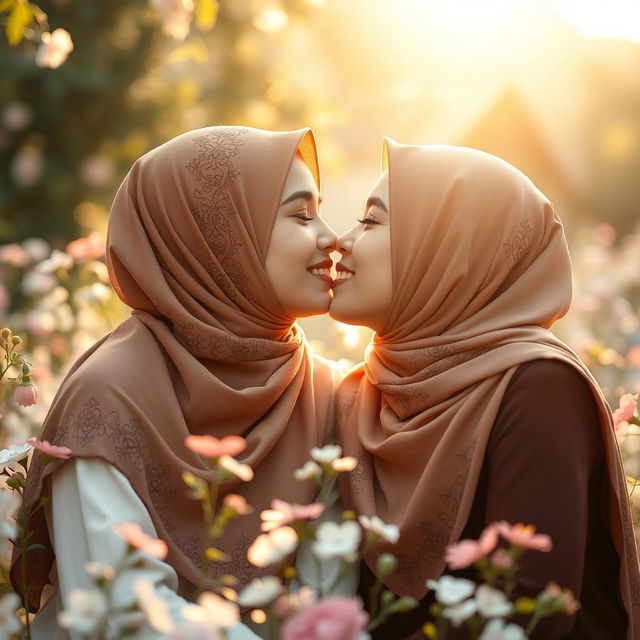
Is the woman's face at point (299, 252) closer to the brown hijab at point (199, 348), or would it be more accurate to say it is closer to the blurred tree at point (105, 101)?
the brown hijab at point (199, 348)

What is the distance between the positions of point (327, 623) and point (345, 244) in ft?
4.36

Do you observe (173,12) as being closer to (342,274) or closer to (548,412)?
(342,274)

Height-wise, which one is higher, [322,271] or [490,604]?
[322,271]

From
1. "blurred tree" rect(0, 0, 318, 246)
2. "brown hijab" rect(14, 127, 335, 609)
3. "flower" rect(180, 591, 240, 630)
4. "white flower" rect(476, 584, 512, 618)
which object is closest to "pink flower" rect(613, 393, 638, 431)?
"brown hijab" rect(14, 127, 335, 609)

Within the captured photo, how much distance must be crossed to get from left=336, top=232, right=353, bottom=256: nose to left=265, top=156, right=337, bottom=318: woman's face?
2cm

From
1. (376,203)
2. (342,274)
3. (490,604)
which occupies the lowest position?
(490,604)

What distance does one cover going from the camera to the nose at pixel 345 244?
8.03ft

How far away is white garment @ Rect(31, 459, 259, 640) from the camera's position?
1.94 meters

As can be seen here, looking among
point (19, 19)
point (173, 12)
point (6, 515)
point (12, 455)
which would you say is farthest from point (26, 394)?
point (173, 12)

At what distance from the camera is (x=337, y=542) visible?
140 centimetres

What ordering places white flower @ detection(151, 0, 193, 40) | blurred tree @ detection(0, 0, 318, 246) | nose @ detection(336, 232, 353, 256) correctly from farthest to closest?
1. blurred tree @ detection(0, 0, 318, 246)
2. white flower @ detection(151, 0, 193, 40)
3. nose @ detection(336, 232, 353, 256)

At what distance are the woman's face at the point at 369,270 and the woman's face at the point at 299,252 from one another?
0.04 metres

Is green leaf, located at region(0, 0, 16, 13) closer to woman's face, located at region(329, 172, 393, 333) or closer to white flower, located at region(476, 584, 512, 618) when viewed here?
woman's face, located at region(329, 172, 393, 333)

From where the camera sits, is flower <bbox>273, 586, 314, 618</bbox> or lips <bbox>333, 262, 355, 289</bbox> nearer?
flower <bbox>273, 586, 314, 618</bbox>
